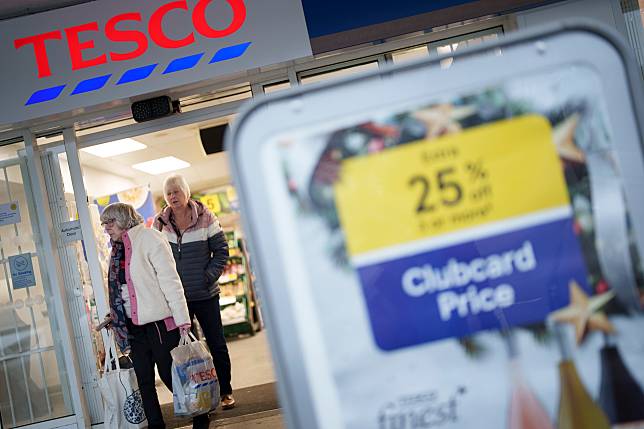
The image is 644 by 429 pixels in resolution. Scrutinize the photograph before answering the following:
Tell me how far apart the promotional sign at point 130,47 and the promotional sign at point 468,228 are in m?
3.98

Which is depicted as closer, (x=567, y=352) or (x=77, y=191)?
(x=567, y=352)

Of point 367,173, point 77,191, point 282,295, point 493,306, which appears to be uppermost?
point 77,191

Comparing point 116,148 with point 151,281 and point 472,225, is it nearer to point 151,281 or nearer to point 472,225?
point 151,281

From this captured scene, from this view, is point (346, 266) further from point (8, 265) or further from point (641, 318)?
point (8, 265)

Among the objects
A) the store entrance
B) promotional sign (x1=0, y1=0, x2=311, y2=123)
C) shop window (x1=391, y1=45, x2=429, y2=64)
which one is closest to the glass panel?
the store entrance

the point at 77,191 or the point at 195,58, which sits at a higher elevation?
the point at 195,58

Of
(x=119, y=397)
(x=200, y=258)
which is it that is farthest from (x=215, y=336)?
(x=119, y=397)

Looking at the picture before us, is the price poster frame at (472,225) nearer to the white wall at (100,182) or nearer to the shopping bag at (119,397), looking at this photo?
the shopping bag at (119,397)

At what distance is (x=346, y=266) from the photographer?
5.84 feet

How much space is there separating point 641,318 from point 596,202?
0.27m

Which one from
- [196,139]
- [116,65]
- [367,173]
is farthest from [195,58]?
[196,139]

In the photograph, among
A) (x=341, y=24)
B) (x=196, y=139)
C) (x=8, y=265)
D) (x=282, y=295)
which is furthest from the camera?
(x=196, y=139)

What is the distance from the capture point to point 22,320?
616cm

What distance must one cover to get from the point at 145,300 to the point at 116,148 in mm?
5225
